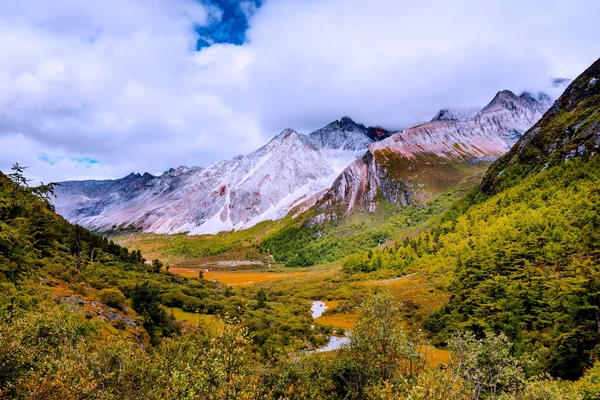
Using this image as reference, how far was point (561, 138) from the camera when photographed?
113500mm

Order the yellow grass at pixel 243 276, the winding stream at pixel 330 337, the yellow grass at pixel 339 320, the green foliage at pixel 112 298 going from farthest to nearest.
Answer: the yellow grass at pixel 243 276
the yellow grass at pixel 339 320
the winding stream at pixel 330 337
the green foliage at pixel 112 298

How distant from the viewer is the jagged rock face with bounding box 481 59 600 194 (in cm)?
10038

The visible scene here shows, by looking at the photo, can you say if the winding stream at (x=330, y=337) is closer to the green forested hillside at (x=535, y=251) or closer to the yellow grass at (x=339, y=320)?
the yellow grass at (x=339, y=320)

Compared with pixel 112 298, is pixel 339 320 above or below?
below

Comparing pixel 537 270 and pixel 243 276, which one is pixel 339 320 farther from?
pixel 243 276

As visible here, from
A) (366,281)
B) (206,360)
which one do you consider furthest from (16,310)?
(366,281)

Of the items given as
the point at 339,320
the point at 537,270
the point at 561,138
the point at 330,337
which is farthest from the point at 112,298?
the point at 561,138

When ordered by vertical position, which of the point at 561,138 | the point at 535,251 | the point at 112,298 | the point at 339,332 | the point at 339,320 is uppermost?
the point at 561,138

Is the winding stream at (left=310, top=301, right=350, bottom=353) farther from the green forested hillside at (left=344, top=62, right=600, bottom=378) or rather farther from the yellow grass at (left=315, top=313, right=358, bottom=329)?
the green forested hillside at (left=344, top=62, right=600, bottom=378)

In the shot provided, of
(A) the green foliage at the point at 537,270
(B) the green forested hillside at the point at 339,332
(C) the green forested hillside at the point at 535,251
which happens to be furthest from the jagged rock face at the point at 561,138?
(A) the green foliage at the point at 537,270

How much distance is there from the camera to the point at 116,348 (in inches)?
941

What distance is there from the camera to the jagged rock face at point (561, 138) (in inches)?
3952

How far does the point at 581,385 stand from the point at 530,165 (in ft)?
366

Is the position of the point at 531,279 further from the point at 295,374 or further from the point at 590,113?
the point at 590,113
